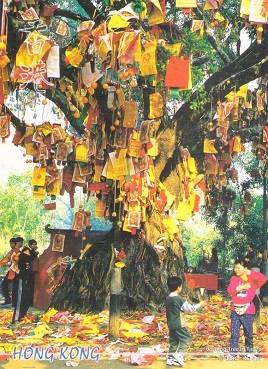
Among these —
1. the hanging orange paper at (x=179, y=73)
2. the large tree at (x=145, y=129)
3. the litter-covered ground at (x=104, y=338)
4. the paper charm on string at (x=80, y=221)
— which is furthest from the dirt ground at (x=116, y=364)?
the paper charm on string at (x=80, y=221)

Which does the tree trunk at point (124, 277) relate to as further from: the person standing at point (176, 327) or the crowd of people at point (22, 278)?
the person standing at point (176, 327)

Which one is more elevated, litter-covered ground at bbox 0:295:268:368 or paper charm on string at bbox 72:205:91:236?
paper charm on string at bbox 72:205:91:236

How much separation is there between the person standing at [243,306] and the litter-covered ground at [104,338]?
7.8 inches

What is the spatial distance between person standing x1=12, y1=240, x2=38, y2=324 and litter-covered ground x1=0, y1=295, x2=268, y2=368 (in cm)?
16

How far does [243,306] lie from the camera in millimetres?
5969

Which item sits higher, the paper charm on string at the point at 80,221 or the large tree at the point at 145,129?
the large tree at the point at 145,129

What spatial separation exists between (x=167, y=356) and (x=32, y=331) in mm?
2356

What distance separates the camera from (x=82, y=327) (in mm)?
7867

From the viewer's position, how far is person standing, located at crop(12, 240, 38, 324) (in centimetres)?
877

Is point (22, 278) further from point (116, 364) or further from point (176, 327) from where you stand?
point (176, 327)

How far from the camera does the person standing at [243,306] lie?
19.6 feet

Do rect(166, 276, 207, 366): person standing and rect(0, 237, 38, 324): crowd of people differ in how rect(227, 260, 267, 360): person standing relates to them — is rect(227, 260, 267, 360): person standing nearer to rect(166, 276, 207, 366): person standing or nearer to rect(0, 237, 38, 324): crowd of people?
rect(166, 276, 207, 366): person standing

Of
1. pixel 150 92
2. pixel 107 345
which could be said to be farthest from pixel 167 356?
pixel 150 92

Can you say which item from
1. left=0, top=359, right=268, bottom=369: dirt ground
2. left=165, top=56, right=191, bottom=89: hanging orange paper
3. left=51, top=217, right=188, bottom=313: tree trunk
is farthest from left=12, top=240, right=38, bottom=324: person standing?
left=165, top=56, right=191, bottom=89: hanging orange paper
